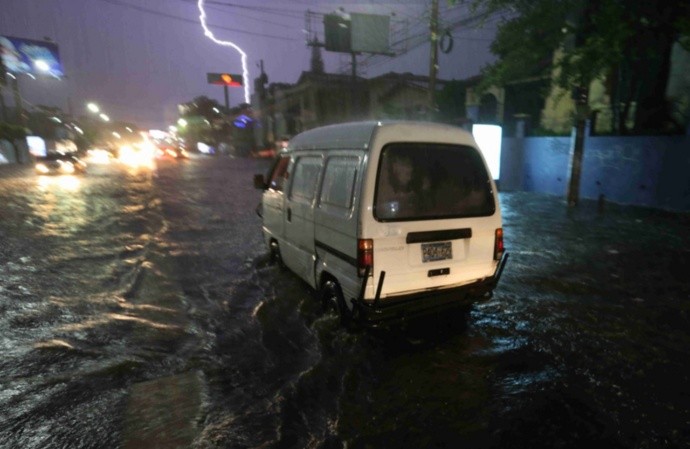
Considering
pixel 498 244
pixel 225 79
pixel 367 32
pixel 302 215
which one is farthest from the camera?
pixel 225 79

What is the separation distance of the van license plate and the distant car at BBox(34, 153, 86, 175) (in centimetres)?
2474

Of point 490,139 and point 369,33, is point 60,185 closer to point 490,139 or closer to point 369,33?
point 490,139

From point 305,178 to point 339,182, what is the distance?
868mm

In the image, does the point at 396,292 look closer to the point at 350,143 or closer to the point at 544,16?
the point at 350,143

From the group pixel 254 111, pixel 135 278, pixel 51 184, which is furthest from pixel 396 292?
pixel 254 111

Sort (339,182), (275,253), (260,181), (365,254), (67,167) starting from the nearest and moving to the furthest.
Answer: (365,254), (339,182), (260,181), (275,253), (67,167)

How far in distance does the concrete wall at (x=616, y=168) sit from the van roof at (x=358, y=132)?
9.29m

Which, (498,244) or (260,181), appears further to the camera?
(260,181)

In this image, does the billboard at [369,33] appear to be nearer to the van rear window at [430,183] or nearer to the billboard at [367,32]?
the billboard at [367,32]

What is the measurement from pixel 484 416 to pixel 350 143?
254 centimetres

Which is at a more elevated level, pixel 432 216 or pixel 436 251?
pixel 432 216

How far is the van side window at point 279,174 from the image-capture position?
534 centimetres

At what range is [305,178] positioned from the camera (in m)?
4.67

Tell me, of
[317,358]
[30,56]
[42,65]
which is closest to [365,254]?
[317,358]
